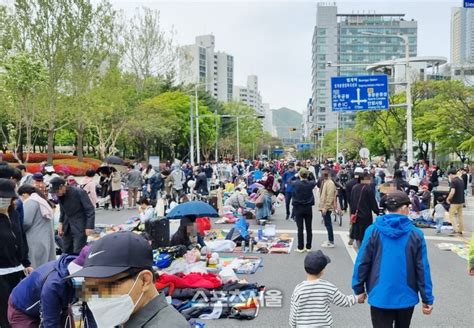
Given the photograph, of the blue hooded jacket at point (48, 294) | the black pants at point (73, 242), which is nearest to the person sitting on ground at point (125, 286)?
the blue hooded jacket at point (48, 294)

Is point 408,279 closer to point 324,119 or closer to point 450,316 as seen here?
point 450,316

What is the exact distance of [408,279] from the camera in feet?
14.2

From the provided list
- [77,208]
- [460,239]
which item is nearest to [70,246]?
[77,208]

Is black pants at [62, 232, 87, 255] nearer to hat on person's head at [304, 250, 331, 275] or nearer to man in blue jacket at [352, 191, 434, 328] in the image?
hat on person's head at [304, 250, 331, 275]

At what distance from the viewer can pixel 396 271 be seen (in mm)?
4316

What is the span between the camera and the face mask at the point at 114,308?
2146 millimetres

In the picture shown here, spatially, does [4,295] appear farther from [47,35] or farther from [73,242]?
[47,35]

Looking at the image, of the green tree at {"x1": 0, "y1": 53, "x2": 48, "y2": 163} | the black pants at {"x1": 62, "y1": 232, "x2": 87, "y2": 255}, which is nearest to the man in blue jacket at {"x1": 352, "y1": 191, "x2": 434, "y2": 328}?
the black pants at {"x1": 62, "y1": 232, "x2": 87, "y2": 255}

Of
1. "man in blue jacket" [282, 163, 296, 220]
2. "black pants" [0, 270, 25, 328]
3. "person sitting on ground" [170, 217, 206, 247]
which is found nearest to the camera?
"black pants" [0, 270, 25, 328]

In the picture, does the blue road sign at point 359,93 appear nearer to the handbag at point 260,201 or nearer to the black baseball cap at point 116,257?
the handbag at point 260,201

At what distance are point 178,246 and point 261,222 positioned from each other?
6.63 m

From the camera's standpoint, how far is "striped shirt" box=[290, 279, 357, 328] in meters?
4.55

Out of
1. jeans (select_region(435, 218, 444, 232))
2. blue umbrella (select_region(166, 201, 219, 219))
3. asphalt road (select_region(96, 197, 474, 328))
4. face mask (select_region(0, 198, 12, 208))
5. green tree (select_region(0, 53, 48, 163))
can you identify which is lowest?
asphalt road (select_region(96, 197, 474, 328))

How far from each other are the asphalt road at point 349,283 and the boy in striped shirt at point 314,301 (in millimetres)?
1891
